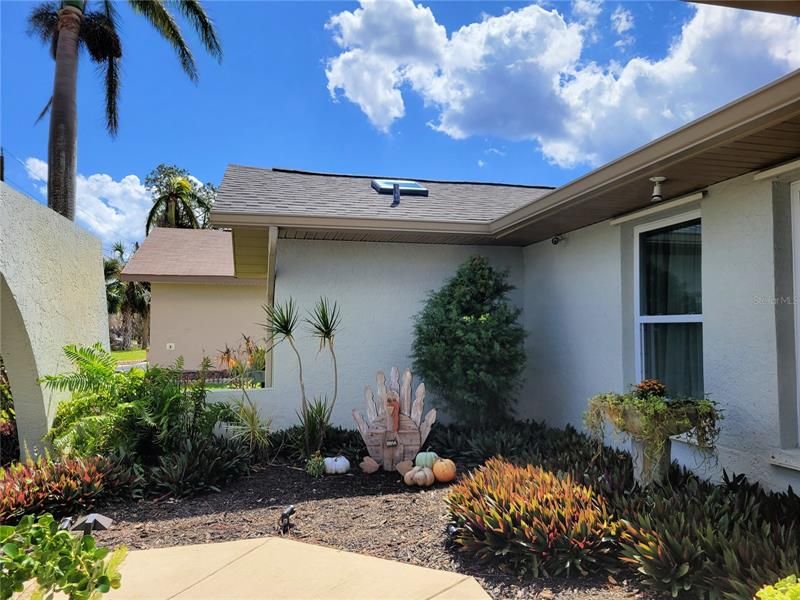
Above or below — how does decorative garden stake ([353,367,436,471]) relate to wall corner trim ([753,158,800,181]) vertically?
below

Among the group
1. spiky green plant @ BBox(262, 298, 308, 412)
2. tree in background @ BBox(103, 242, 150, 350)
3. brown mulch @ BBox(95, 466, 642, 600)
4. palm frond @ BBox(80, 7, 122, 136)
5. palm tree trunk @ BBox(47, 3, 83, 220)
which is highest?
palm frond @ BBox(80, 7, 122, 136)

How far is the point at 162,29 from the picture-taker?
12516 mm

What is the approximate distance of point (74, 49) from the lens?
1141 centimetres

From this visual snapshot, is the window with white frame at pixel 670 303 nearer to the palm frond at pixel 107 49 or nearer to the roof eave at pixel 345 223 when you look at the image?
the roof eave at pixel 345 223

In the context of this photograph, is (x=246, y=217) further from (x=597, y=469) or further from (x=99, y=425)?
(x=597, y=469)

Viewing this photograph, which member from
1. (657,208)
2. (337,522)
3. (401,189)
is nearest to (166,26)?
(401,189)

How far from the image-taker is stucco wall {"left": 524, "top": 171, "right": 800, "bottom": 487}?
401 cm

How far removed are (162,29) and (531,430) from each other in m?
13.0

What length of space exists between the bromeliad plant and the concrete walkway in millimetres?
2403

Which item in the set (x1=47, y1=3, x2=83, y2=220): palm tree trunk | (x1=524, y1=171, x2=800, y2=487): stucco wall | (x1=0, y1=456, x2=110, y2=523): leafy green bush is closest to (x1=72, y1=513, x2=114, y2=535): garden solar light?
(x1=0, y1=456, x2=110, y2=523): leafy green bush

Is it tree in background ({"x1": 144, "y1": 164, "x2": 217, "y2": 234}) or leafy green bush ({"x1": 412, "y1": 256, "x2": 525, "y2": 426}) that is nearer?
leafy green bush ({"x1": 412, "y1": 256, "x2": 525, "y2": 426})

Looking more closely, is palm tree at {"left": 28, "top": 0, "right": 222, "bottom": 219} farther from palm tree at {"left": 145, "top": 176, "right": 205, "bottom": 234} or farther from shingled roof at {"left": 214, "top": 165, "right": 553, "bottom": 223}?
palm tree at {"left": 145, "top": 176, "right": 205, "bottom": 234}

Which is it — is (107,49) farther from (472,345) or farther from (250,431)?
(472,345)

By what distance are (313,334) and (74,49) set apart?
32.8ft
